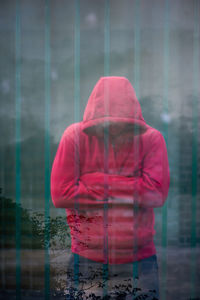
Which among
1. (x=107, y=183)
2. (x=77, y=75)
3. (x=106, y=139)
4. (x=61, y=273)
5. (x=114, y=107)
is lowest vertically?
(x=61, y=273)

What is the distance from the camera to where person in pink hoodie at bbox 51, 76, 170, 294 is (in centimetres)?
169

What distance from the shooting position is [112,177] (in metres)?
1.71

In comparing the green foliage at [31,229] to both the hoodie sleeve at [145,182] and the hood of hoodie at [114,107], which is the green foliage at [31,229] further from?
the hood of hoodie at [114,107]

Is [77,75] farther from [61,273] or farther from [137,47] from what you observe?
[61,273]

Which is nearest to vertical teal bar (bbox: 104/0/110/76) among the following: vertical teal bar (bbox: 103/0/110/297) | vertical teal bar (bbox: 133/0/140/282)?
vertical teal bar (bbox: 103/0/110/297)

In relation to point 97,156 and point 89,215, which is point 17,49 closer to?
point 97,156

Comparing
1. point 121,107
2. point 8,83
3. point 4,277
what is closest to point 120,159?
point 121,107

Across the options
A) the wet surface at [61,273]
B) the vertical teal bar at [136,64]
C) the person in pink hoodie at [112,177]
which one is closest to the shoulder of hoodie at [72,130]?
the person in pink hoodie at [112,177]

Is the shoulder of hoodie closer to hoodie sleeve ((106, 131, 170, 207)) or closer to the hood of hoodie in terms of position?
the hood of hoodie

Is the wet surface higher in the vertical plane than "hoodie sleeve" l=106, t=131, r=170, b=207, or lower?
lower

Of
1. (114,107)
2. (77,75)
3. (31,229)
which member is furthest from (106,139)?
(31,229)

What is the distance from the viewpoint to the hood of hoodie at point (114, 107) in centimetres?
168

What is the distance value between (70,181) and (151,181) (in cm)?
62

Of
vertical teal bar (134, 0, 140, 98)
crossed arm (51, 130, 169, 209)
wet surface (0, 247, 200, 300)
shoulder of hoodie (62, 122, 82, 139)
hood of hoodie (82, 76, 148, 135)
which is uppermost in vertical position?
vertical teal bar (134, 0, 140, 98)
